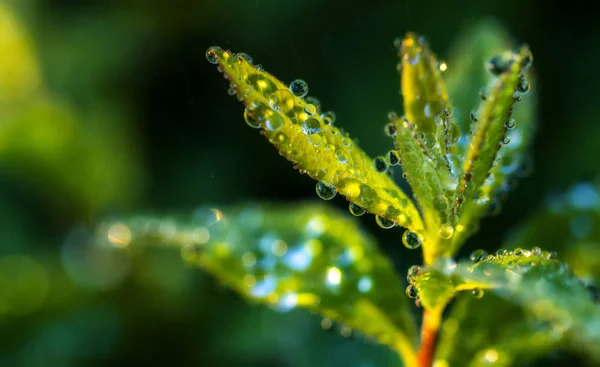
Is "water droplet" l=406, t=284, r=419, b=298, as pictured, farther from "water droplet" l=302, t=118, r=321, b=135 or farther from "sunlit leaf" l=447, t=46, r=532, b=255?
"water droplet" l=302, t=118, r=321, b=135

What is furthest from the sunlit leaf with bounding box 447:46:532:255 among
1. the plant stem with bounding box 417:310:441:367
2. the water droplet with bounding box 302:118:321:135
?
the water droplet with bounding box 302:118:321:135

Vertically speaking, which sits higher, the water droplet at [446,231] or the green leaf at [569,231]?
the green leaf at [569,231]

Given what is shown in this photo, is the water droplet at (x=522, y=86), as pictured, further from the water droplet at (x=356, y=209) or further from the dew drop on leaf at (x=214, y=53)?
the dew drop on leaf at (x=214, y=53)

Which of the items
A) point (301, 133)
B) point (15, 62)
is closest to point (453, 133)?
point (301, 133)

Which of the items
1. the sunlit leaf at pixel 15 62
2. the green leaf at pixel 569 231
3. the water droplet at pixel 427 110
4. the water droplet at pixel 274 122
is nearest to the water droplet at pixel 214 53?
the water droplet at pixel 274 122

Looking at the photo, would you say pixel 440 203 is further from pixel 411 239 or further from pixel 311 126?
pixel 311 126

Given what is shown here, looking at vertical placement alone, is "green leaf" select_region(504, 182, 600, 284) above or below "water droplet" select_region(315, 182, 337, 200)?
above
